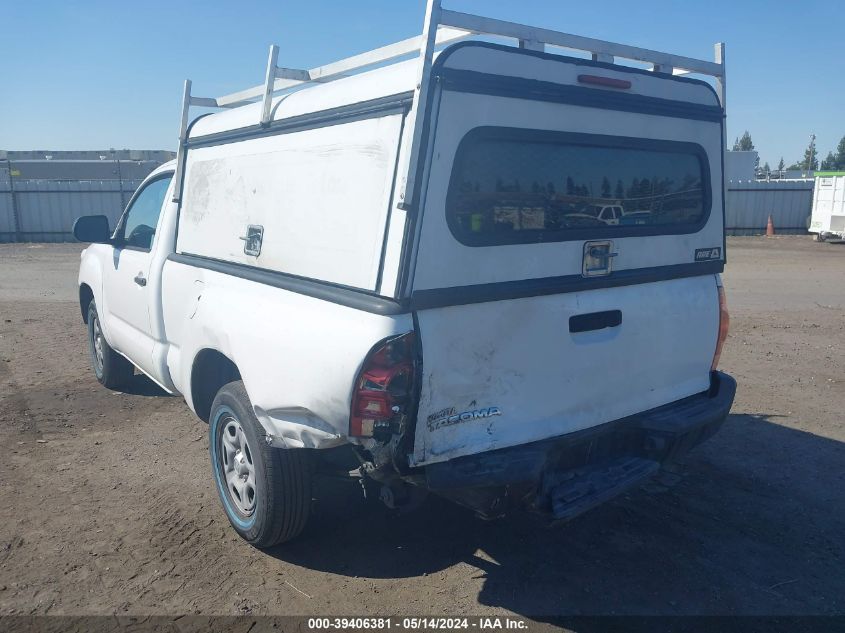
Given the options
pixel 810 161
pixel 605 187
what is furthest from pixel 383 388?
pixel 810 161

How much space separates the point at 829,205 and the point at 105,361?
20.7 m

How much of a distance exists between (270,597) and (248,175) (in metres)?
2.24

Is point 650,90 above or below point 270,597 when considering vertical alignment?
above

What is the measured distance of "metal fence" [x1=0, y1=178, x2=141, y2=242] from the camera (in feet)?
71.0

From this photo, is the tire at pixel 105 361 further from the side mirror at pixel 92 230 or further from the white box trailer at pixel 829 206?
the white box trailer at pixel 829 206

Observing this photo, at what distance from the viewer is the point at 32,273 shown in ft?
50.0

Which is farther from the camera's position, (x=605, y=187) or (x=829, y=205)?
(x=829, y=205)

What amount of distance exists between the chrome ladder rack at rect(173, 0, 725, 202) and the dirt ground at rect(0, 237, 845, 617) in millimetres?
1889

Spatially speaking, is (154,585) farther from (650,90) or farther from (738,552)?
(650,90)

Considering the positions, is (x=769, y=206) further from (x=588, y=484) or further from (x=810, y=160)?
(x=810, y=160)

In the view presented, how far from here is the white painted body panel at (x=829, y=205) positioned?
66.5ft

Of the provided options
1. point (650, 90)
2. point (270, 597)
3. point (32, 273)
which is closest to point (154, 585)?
point (270, 597)

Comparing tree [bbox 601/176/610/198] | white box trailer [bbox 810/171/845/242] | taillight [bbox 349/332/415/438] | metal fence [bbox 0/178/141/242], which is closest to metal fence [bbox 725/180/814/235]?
white box trailer [bbox 810/171/845/242]

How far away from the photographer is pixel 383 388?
2.81 meters
